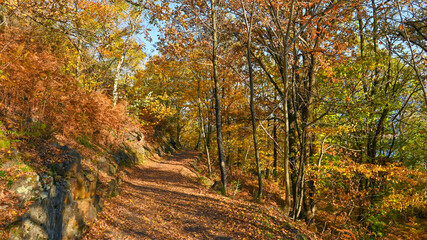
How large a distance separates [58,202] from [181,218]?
375 centimetres

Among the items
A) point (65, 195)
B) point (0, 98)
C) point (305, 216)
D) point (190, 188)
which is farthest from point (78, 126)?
point (305, 216)

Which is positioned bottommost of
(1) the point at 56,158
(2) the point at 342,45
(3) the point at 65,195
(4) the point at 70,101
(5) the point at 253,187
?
(5) the point at 253,187

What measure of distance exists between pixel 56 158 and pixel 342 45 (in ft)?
33.9

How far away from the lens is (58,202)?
14.0 ft

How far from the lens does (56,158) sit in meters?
5.05

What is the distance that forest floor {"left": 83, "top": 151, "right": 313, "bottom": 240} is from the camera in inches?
229

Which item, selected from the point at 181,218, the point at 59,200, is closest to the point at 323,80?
the point at 181,218

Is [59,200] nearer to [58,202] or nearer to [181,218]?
[58,202]

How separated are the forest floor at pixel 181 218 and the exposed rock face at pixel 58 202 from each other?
47 cm

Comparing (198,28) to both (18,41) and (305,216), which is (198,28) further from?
(305,216)

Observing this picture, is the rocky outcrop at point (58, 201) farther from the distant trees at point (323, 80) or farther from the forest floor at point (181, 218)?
the distant trees at point (323, 80)

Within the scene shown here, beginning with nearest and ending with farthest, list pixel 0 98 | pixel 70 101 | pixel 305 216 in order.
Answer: pixel 0 98, pixel 70 101, pixel 305 216

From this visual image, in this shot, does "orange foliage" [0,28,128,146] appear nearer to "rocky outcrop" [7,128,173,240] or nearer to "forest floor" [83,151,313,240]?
"rocky outcrop" [7,128,173,240]

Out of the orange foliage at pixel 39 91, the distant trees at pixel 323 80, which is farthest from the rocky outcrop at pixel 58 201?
the distant trees at pixel 323 80
